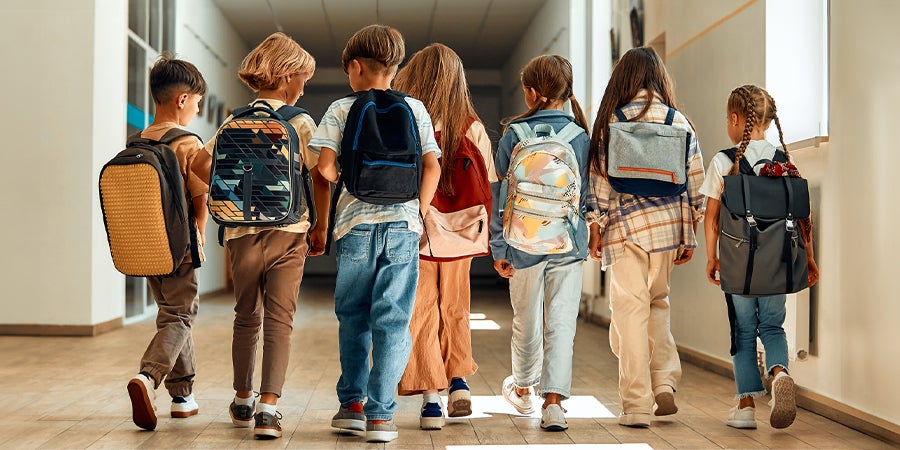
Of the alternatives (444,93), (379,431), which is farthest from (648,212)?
(379,431)

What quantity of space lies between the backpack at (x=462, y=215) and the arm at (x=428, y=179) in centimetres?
25

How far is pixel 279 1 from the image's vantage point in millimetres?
11656

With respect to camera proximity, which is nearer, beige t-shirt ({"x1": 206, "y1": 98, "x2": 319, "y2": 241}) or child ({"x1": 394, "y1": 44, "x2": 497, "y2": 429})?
beige t-shirt ({"x1": 206, "y1": 98, "x2": 319, "y2": 241})

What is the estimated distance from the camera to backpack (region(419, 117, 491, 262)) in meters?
3.19

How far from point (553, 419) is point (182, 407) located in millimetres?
1295

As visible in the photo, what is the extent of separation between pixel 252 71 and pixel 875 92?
6.83 ft

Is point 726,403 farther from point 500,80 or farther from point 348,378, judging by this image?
point 500,80

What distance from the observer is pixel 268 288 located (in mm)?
3010

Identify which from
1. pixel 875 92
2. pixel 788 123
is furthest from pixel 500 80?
pixel 875 92

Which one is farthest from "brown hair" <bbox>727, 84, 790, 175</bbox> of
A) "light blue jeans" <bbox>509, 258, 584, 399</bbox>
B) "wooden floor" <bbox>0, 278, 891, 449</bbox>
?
"wooden floor" <bbox>0, 278, 891, 449</bbox>

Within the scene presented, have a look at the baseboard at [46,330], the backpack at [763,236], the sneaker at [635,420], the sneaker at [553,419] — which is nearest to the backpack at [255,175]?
the sneaker at [553,419]

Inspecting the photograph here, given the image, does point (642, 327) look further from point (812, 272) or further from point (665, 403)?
point (812, 272)

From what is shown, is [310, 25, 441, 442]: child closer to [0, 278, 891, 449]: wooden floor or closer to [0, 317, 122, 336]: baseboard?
[0, 278, 891, 449]: wooden floor

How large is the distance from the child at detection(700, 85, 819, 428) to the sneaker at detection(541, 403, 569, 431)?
0.61 meters
